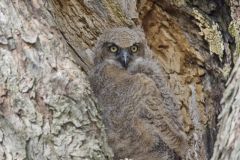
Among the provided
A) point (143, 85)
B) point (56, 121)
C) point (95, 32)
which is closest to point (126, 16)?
point (95, 32)

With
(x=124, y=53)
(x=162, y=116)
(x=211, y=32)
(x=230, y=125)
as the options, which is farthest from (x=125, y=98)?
(x=230, y=125)

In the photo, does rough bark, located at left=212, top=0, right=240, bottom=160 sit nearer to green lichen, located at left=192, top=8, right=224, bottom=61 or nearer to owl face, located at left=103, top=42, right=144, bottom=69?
green lichen, located at left=192, top=8, right=224, bottom=61

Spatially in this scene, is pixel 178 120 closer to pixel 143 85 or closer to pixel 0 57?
pixel 143 85

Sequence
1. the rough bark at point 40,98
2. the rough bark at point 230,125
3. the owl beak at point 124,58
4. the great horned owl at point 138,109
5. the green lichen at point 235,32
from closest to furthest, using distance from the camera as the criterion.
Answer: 1. the rough bark at point 230,125
2. the rough bark at point 40,98
3. the green lichen at point 235,32
4. the great horned owl at point 138,109
5. the owl beak at point 124,58

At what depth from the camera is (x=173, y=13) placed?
179 inches

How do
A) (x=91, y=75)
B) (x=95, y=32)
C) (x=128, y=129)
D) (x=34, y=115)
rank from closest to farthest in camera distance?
1. (x=34, y=115)
2. (x=128, y=129)
3. (x=91, y=75)
4. (x=95, y=32)

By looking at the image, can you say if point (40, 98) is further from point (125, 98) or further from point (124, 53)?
point (124, 53)

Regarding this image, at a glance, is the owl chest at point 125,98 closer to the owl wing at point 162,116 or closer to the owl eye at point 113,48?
the owl wing at point 162,116

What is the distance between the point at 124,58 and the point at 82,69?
460 millimetres

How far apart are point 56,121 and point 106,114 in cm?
65

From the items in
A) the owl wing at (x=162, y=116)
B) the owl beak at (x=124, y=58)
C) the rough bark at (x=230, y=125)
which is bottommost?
the owl wing at (x=162, y=116)

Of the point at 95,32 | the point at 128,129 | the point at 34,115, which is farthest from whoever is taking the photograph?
the point at 95,32

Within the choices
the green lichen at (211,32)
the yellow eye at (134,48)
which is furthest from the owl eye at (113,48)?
the green lichen at (211,32)

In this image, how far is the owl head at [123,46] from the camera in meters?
4.53
